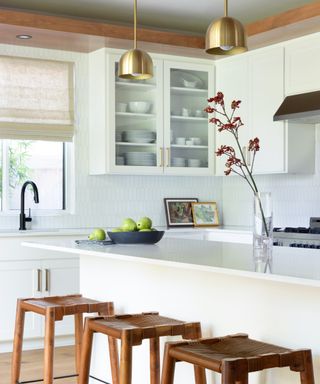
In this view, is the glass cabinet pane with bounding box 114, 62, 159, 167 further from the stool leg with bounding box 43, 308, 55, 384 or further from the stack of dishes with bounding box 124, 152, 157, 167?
the stool leg with bounding box 43, 308, 55, 384

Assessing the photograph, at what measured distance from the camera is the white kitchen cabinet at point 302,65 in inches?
219

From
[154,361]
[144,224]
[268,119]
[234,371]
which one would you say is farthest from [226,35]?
[268,119]

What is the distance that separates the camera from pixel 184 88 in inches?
254

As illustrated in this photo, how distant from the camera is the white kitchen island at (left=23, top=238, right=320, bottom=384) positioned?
2.76 meters

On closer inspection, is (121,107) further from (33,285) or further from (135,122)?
(33,285)

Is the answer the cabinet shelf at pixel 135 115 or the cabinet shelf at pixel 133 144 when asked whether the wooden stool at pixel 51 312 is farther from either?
the cabinet shelf at pixel 135 115

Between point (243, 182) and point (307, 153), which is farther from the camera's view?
point (243, 182)

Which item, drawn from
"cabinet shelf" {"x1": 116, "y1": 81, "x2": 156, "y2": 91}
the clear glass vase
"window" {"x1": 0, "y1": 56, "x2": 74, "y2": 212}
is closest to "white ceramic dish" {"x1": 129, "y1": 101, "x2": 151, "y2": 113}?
"cabinet shelf" {"x1": 116, "y1": 81, "x2": 156, "y2": 91}

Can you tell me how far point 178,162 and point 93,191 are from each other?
762mm

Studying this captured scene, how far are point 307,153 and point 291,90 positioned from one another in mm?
524

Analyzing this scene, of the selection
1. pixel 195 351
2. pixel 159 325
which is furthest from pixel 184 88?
pixel 195 351

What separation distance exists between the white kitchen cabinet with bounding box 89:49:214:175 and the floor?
1503 millimetres

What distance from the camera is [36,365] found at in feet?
17.0

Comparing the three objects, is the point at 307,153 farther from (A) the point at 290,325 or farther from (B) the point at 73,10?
(A) the point at 290,325
